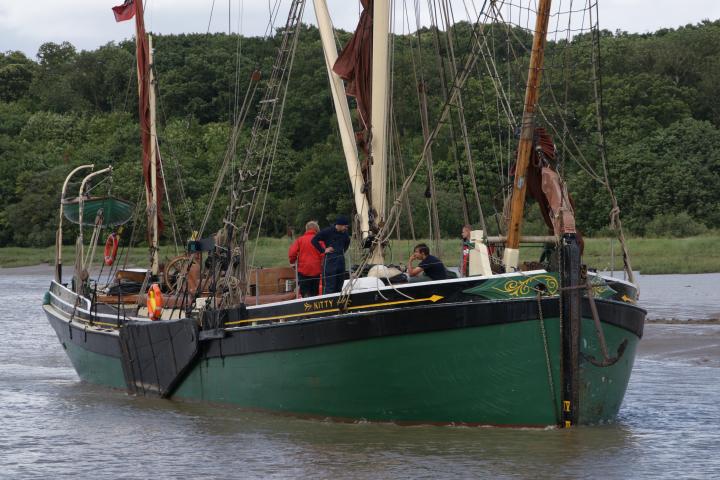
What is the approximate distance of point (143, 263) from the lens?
6097cm

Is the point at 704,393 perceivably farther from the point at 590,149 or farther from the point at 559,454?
the point at 590,149

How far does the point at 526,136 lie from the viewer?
50.5ft

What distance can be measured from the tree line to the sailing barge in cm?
2289

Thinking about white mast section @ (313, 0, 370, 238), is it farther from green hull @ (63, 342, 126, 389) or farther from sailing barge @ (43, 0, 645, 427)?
green hull @ (63, 342, 126, 389)

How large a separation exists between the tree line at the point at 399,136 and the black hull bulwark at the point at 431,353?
947 inches

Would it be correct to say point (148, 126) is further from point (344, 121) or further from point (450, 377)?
point (450, 377)

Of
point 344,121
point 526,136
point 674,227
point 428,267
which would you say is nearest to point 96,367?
point 344,121

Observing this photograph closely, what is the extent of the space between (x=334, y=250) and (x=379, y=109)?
2.17 meters

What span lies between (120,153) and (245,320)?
57.2 meters

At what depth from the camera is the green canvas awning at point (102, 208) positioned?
968 inches

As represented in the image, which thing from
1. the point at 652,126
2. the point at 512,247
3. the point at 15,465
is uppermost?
the point at 652,126

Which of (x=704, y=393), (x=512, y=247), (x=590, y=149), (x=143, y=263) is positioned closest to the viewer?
(x=512, y=247)

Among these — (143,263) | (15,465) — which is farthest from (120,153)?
(15,465)

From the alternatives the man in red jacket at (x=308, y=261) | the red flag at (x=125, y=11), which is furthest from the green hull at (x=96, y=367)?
the red flag at (x=125, y=11)
